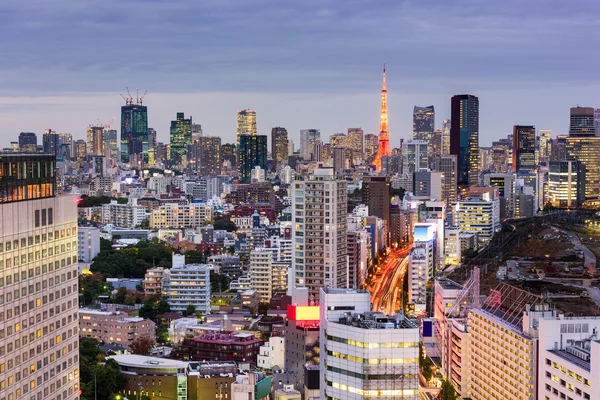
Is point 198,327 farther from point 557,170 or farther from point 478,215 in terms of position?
point 557,170

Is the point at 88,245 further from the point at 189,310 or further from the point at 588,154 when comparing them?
the point at 588,154

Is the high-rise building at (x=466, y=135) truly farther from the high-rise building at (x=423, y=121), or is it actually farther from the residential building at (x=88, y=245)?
the residential building at (x=88, y=245)

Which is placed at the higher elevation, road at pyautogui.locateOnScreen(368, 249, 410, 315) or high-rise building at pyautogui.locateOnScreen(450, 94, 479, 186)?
high-rise building at pyautogui.locateOnScreen(450, 94, 479, 186)

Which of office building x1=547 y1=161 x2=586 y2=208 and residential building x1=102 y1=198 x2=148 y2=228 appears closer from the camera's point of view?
residential building x1=102 y1=198 x2=148 y2=228

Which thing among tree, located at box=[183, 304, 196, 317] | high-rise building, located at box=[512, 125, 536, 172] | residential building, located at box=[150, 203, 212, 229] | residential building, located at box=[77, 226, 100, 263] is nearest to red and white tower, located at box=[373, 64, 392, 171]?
high-rise building, located at box=[512, 125, 536, 172]

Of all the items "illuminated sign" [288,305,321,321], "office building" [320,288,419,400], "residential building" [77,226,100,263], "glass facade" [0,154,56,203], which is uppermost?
"glass facade" [0,154,56,203]

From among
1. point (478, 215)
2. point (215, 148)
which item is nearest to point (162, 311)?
point (478, 215)

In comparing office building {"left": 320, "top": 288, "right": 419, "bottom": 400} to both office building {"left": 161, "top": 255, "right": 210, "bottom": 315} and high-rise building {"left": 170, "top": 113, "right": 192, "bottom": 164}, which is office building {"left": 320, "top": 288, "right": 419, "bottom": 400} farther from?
high-rise building {"left": 170, "top": 113, "right": 192, "bottom": 164}

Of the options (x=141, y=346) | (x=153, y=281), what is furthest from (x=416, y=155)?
(x=141, y=346)
